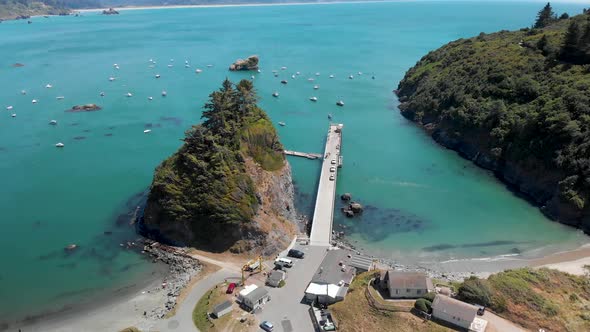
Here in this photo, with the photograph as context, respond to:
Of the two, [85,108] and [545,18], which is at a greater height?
[545,18]

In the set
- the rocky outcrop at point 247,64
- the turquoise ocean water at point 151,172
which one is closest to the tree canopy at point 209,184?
the turquoise ocean water at point 151,172

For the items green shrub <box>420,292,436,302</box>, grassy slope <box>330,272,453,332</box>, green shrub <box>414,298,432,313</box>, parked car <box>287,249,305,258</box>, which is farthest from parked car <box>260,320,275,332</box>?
green shrub <box>420,292,436,302</box>

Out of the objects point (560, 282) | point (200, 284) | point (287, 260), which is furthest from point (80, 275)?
point (560, 282)

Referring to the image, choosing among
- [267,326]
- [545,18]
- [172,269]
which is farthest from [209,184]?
[545,18]

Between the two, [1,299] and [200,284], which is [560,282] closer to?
[200,284]

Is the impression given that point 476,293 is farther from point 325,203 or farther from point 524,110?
point 524,110

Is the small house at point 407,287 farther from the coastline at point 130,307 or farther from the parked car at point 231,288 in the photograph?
the coastline at point 130,307

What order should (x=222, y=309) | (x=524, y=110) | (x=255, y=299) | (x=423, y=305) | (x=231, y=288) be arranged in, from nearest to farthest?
1. (x=423, y=305)
2. (x=222, y=309)
3. (x=255, y=299)
4. (x=231, y=288)
5. (x=524, y=110)
